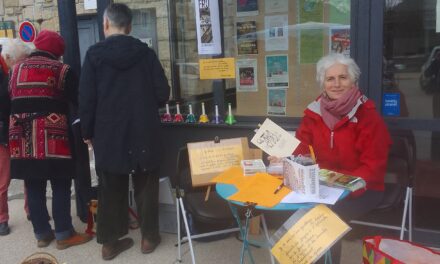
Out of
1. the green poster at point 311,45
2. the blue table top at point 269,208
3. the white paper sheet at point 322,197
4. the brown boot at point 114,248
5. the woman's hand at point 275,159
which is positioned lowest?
the brown boot at point 114,248

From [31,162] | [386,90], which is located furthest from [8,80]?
[386,90]

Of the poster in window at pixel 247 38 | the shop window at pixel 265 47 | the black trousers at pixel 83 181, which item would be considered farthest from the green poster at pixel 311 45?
the black trousers at pixel 83 181

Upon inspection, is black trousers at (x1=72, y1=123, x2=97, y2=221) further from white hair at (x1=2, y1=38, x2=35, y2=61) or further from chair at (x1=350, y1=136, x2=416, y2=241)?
chair at (x1=350, y1=136, x2=416, y2=241)

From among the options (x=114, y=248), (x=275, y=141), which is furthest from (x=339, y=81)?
(x=114, y=248)

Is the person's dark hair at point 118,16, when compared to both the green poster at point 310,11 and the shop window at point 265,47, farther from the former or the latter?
the green poster at point 310,11

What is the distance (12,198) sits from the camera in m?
4.98

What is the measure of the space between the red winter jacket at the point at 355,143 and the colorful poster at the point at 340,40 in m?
0.89

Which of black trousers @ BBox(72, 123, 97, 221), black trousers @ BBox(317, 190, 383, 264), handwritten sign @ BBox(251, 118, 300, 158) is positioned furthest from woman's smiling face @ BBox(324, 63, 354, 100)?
black trousers @ BBox(72, 123, 97, 221)

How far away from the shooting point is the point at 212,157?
2875 millimetres

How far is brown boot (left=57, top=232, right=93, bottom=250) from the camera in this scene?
3637mm

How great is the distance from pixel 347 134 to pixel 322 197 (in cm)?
71

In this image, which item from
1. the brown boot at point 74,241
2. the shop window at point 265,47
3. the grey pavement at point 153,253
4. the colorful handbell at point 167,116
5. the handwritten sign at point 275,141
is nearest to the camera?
the handwritten sign at point 275,141

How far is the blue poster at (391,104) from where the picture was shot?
3.38 m

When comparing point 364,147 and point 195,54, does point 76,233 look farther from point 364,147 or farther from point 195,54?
point 364,147
